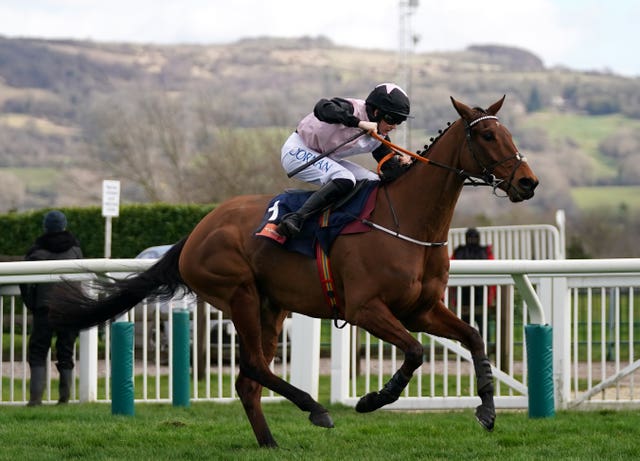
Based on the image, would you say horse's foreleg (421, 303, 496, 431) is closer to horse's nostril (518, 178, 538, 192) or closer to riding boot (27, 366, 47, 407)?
horse's nostril (518, 178, 538, 192)

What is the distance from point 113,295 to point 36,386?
2.00m

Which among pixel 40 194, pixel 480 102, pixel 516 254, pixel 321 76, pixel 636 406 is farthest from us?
pixel 321 76

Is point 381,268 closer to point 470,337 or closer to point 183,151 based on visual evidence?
point 470,337

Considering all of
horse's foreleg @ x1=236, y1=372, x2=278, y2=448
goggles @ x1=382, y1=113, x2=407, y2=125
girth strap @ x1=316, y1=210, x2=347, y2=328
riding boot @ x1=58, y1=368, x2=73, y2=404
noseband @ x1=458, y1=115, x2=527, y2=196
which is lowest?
riding boot @ x1=58, y1=368, x2=73, y2=404

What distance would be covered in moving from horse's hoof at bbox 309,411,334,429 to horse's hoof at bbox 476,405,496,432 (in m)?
0.82

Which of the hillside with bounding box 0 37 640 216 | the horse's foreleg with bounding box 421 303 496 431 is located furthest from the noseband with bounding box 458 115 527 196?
the hillside with bounding box 0 37 640 216

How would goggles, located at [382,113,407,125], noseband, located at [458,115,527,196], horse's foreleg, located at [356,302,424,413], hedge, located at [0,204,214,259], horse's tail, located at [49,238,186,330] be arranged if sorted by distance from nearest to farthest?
noseband, located at [458,115,527,196], horse's foreleg, located at [356,302,424,413], goggles, located at [382,113,407,125], horse's tail, located at [49,238,186,330], hedge, located at [0,204,214,259]

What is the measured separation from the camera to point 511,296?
9125 mm

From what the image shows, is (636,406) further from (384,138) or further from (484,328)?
(384,138)

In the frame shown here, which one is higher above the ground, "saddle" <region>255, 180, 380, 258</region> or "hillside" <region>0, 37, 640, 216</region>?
"hillside" <region>0, 37, 640, 216</region>

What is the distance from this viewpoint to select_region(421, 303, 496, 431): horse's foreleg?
21.0ft

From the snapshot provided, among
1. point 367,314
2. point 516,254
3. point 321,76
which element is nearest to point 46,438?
point 367,314

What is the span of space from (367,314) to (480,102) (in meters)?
97.1

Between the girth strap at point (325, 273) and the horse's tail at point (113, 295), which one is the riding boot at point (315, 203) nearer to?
the girth strap at point (325, 273)
